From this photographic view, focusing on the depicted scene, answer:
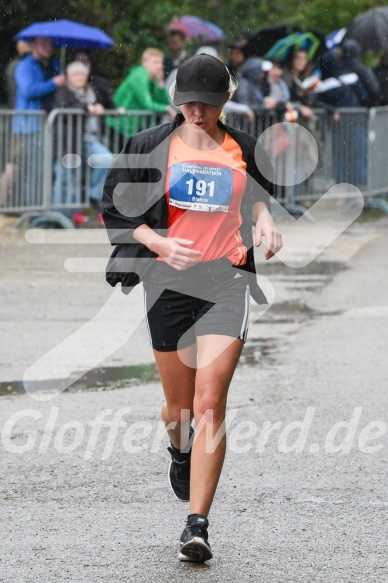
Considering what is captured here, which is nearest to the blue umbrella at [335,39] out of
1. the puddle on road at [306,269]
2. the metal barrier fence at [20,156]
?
the metal barrier fence at [20,156]

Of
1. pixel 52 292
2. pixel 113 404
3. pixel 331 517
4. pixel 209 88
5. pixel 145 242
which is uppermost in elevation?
pixel 209 88

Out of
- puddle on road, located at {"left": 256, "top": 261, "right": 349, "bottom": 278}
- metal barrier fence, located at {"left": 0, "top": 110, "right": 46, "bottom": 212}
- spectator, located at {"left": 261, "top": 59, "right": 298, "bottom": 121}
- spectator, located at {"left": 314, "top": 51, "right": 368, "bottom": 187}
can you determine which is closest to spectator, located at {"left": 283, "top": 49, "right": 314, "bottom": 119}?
spectator, located at {"left": 261, "top": 59, "right": 298, "bottom": 121}

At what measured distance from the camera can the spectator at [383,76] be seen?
2027 centimetres

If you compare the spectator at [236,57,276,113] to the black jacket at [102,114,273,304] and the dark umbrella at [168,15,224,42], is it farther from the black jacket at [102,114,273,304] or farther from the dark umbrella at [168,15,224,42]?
the black jacket at [102,114,273,304]

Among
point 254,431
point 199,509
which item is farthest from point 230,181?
point 254,431

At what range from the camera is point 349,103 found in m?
19.3

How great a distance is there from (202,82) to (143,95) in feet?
36.8

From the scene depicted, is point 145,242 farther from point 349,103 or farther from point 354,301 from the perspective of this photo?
point 349,103

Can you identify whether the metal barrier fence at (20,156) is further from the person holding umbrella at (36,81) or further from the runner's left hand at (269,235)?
the runner's left hand at (269,235)

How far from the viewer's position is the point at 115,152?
16.5 metres

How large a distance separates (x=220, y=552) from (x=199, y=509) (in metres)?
0.20

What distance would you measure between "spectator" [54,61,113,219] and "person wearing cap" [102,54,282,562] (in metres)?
10.3

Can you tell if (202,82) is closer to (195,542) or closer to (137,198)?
(137,198)

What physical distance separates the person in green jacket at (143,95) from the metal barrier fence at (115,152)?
22mm
